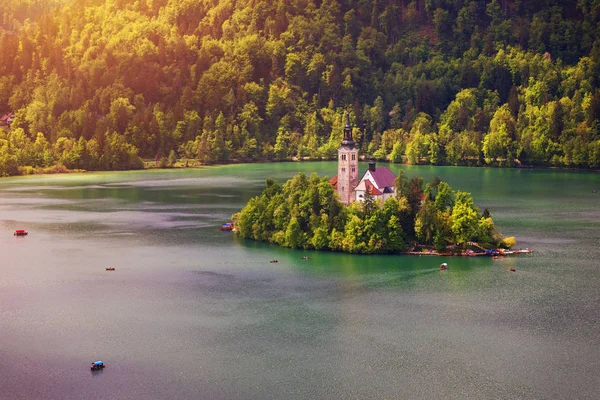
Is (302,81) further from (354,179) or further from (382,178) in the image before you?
(382,178)

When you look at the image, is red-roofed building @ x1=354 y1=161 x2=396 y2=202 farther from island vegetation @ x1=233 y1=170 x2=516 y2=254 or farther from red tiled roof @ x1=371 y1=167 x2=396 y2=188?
island vegetation @ x1=233 y1=170 x2=516 y2=254

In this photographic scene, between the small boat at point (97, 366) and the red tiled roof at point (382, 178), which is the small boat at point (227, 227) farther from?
the small boat at point (97, 366)

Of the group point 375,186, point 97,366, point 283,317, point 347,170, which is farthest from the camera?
point 347,170

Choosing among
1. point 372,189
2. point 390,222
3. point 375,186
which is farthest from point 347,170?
point 390,222

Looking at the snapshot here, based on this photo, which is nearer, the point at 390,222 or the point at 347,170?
the point at 390,222

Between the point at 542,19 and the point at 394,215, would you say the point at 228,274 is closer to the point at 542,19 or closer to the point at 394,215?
the point at 394,215

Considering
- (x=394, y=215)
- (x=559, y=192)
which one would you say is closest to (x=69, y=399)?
(x=394, y=215)
